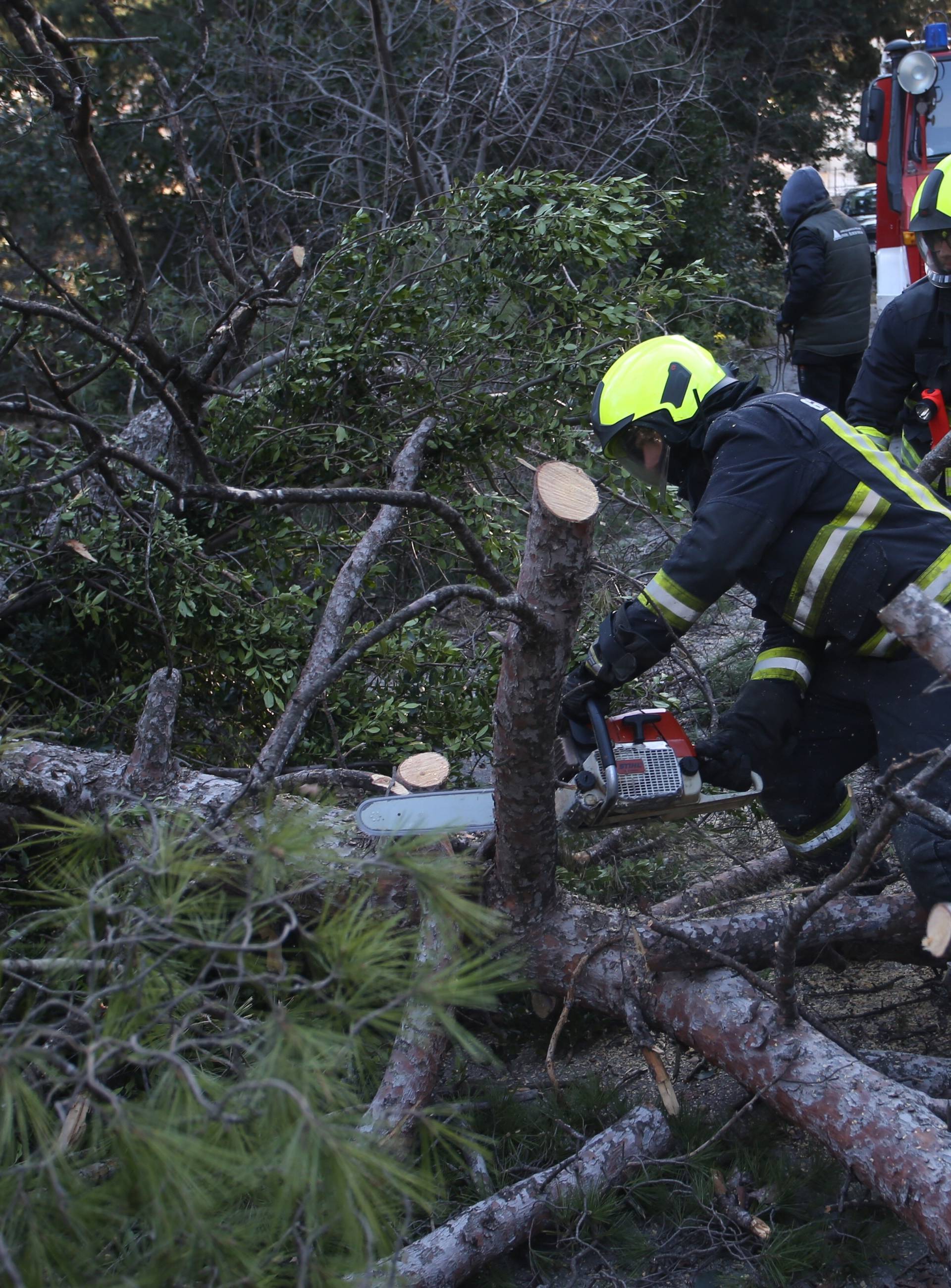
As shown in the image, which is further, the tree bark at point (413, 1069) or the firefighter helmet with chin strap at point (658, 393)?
the firefighter helmet with chin strap at point (658, 393)

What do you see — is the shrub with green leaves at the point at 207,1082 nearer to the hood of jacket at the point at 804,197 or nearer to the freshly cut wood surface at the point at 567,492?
the freshly cut wood surface at the point at 567,492

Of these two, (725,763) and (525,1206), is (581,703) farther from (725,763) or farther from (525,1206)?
(525,1206)

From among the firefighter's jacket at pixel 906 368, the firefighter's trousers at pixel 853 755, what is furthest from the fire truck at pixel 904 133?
the firefighter's trousers at pixel 853 755

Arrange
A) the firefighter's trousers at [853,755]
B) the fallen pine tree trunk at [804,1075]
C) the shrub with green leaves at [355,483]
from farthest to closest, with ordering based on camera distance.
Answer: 1. the shrub with green leaves at [355,483]
2. the firefighter's trousers at [853,755]
3. the fallen pine tree trunk at [804,1075]

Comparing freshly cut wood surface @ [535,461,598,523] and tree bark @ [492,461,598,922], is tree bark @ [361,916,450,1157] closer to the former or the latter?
tree bark @ [492,461,598,922]

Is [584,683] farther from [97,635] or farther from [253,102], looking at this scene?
[253,102]

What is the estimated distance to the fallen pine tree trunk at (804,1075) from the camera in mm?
1738

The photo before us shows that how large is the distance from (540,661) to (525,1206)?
3.50 ft

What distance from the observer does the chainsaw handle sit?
7.23 ft

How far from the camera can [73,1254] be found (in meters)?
1.08

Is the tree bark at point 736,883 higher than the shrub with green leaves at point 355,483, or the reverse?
the shrub with green leaves at point 355,483

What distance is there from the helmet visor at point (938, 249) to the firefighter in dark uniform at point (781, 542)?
131 cm

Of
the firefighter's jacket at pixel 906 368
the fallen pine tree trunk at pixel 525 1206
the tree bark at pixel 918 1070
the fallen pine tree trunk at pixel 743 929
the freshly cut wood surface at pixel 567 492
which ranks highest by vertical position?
the freshly cut wood surface at pixel 567 492

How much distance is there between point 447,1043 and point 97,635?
1874 mm
